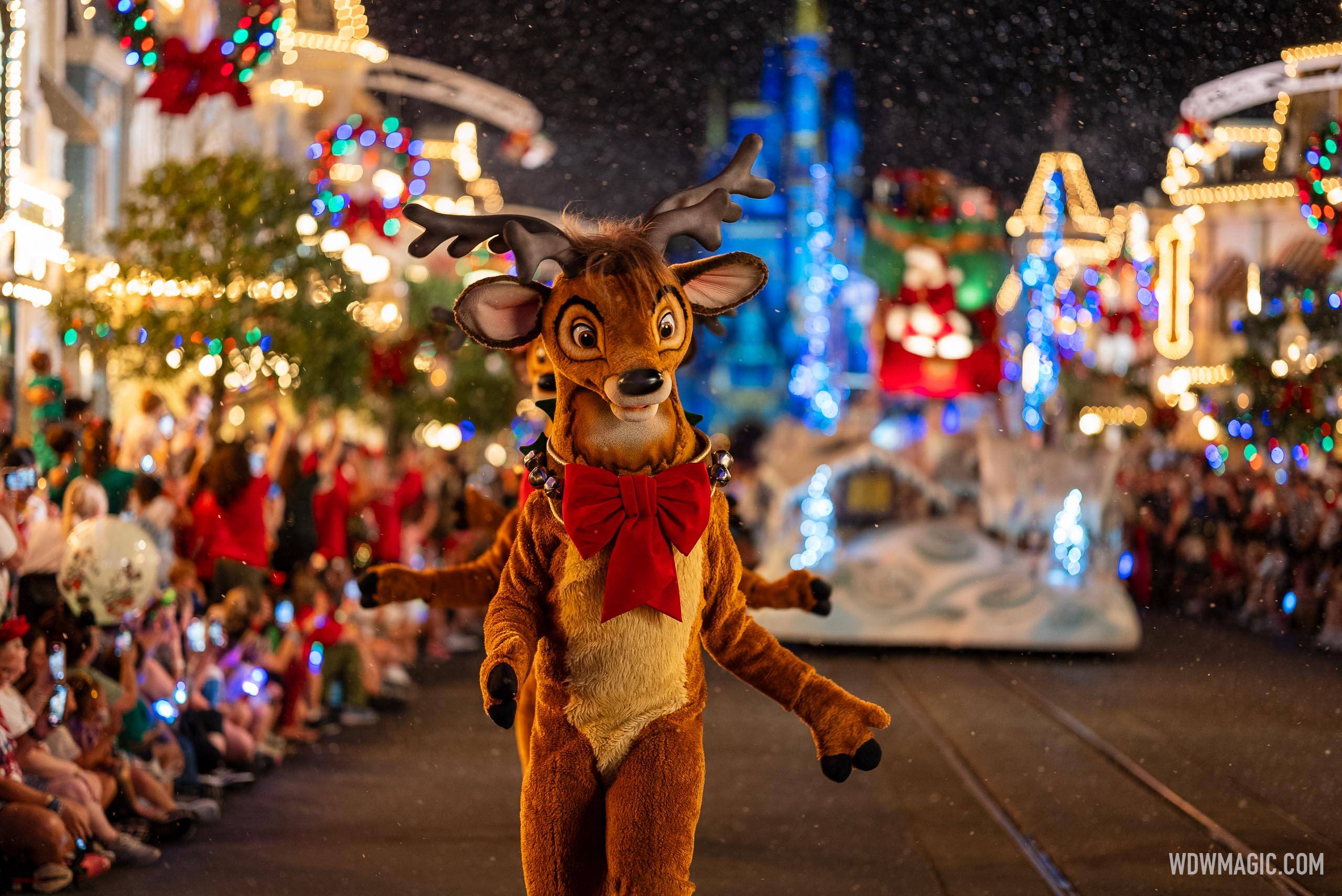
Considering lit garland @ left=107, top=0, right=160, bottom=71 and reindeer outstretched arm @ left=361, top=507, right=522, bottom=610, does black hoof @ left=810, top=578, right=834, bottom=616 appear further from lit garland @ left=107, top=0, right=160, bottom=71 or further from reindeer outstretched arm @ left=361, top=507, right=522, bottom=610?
lit garland @ left=107, top=0, right=160, bottom=71

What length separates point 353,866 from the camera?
17.1 ft

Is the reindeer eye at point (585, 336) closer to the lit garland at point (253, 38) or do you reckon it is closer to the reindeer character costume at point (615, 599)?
the reindeer character costume at point (615, 599)

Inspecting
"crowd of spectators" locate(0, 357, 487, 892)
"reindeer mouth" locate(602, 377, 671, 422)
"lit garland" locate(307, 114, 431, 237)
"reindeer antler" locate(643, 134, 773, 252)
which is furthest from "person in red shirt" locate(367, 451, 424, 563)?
"reindeer mouth" locate(602, 377, 671, 422)

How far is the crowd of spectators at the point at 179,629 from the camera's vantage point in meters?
4.92

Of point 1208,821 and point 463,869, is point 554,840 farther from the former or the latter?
point 1208,821

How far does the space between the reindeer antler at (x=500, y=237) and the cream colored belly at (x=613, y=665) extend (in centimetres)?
73

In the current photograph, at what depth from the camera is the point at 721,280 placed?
366 centimetres

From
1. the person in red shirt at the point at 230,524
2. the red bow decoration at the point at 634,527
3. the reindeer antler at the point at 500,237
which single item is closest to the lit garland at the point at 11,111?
the person in red shirt at the point at 230,524

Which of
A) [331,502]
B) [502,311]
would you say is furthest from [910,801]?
[331,502]

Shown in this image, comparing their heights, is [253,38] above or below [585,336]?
above

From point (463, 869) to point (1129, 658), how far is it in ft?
23.9

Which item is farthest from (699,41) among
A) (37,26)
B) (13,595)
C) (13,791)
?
(37,26)

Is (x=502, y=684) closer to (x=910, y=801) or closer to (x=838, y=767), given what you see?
(x=838, y=767)

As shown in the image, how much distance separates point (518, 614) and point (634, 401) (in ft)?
1.88
